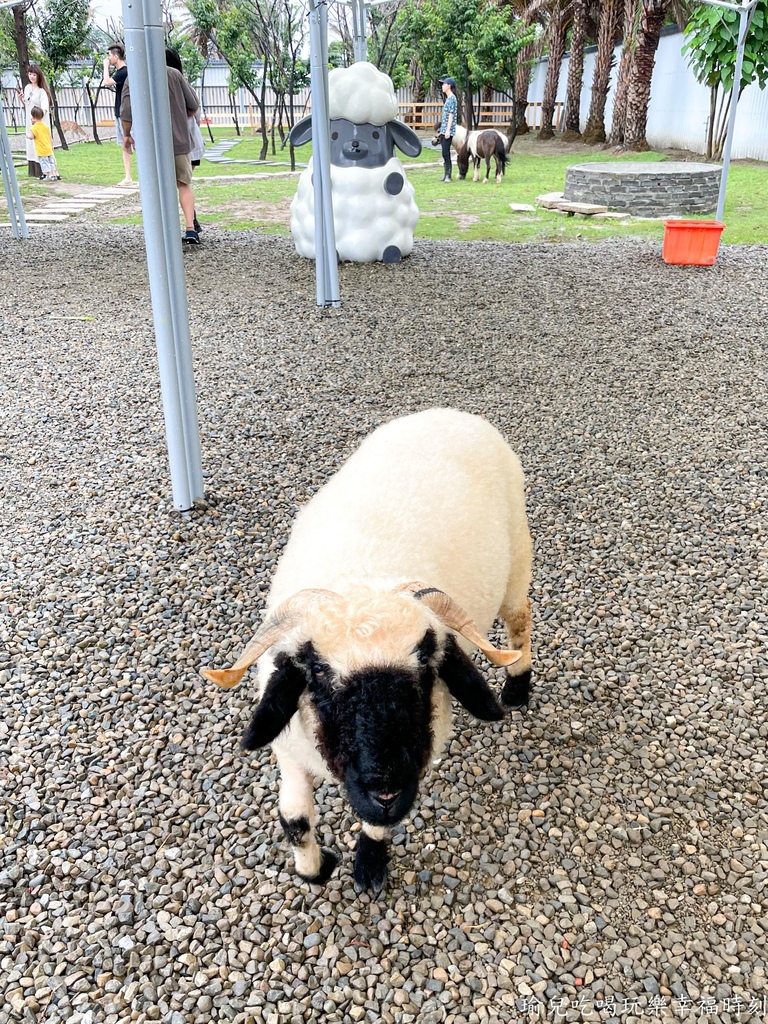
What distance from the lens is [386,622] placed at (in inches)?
65.9

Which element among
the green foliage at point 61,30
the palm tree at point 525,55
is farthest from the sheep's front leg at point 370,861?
the green foliage at point 61,30

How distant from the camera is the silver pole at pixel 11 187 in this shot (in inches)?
386

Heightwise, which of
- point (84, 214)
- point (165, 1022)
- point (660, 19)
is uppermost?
point (660, 19)

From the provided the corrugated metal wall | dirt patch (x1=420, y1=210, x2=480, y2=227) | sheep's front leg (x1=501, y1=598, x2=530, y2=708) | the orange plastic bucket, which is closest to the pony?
dirt patch (x1=420, y1=210, x2=480, y2=227)

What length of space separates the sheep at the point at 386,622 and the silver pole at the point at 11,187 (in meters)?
9.50

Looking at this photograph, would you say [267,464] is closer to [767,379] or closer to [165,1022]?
[165,1022]

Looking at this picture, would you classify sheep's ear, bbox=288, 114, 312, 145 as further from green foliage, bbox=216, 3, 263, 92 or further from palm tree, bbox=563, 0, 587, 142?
palm tree, bbox=563, 0, 587, 142

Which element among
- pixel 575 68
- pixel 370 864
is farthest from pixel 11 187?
pixel 575 68

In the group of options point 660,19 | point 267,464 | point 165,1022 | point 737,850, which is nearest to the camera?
point 165,1022

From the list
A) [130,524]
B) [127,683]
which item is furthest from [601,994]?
[130,524]

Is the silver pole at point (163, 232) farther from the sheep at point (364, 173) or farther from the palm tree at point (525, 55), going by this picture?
the palm tree at point (525, 55)

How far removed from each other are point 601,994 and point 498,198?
52.0 ft

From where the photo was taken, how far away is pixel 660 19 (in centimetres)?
2139

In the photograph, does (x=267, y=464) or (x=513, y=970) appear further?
(x=267, y=464)
